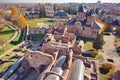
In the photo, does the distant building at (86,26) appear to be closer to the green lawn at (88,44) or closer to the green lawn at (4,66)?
the green lawn at (88,44)

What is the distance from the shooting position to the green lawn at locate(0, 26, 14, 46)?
46719 millimetres

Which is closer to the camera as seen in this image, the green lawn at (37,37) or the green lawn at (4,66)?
the green lawn at (4,66)

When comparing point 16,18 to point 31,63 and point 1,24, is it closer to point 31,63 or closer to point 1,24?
point 1,24

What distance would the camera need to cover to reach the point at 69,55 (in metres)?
29.3

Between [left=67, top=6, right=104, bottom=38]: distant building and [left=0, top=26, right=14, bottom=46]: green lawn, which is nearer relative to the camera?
[left=0, top=26, right=14, bottom=46]: green lawn

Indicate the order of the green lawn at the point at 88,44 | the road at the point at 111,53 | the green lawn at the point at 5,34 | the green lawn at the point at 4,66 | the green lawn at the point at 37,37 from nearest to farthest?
the green lawn at the point at 4,66 → the road at the point at 111,53 → the green lawn at the point at 88,44 → the green lawn at the point at 5,34 → the green lawn at the point at 37,37

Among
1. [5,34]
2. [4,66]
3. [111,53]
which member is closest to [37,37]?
[5,34]

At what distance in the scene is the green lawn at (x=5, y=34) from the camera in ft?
153

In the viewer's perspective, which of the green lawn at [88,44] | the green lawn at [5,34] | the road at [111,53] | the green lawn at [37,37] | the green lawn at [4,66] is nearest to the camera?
the green lawn at [4,66]

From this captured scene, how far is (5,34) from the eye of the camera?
175ft

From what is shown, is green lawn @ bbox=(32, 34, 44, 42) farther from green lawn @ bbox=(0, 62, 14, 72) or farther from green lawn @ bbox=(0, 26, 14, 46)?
green lawn @ bbox=(0, 62, 14, 72)

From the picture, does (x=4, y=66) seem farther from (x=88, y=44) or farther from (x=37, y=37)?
(x=88, y=44)

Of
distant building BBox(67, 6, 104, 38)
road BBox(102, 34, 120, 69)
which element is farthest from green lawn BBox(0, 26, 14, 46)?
road BBox(102, 34, 120, 69)

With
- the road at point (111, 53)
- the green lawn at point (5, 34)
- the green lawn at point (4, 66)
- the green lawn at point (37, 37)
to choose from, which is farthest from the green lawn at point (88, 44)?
the green lawn at point (5, 34)
